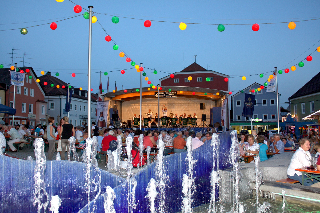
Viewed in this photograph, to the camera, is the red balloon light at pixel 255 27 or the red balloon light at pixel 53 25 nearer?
the red balloon light at pixel 255 27

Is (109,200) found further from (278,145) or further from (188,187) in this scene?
(278,145)

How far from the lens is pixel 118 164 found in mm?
9016

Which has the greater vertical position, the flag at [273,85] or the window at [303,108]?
the flag at [273,85]

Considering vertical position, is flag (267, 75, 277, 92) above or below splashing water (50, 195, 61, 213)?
above

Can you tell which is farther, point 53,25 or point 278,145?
point 278,145

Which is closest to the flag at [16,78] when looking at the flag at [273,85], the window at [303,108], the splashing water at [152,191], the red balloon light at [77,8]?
the red balloon light at [77,8]

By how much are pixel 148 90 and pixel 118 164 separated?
19.8m

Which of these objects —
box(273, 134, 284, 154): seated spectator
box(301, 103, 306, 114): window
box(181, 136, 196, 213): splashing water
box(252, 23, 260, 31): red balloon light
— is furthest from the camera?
box(301, 103, 306, 114): window

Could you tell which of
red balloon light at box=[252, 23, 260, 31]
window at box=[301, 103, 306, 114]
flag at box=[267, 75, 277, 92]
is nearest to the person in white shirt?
red balloon light at box=[252, 23, 260, 31]

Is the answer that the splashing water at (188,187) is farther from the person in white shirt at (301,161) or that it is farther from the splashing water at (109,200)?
the person in white shirt at (301,161)

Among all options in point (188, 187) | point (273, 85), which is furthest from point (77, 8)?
point (273, 85)

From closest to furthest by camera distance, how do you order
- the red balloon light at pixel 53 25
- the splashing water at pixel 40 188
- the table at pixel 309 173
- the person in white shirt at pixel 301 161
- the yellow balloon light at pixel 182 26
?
the splashing water at pixel 40 188 < the table at pixel 309 173 < the person in white shirt at pixel 301 161 < the yellow balloon light at pixel 182 26 < the red balloon light at pixel 53 25

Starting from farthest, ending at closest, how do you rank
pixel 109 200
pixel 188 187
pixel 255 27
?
pixel 255 27 < pixel 188 187 < pixel 109 200

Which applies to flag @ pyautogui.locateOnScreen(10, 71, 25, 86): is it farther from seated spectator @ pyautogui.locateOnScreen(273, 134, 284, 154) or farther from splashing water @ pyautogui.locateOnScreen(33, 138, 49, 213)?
splashing water @ pyautogui.locateOnScreen(33, 138, 49, 213)
